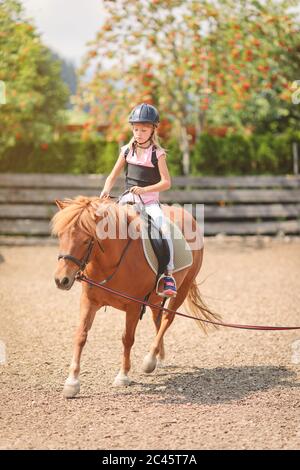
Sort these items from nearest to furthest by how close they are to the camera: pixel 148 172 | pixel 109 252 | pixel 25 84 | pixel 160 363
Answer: pixel 109 252 → pixel 148 172 → pixel 160 363 → pixel 25 84

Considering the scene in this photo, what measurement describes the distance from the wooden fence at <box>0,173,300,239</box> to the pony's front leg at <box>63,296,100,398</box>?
433 inches

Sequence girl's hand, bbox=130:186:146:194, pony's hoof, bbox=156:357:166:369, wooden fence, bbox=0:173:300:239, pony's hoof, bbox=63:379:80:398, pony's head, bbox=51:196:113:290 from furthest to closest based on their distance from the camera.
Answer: wooden fence, bbox=0:173:300:239
pony's hoof, bbox=156:357:166:369
girl's hand, bbox=130:186:146:194
pony's hoof, bbox=63:379:80:398
pony's head, bbox=51:196:113:290

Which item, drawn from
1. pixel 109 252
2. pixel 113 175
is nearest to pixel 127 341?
pixel 109 252

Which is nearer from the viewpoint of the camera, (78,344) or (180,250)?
(78,344)

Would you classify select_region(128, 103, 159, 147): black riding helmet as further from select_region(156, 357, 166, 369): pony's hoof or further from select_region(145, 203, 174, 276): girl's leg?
select_region(156, 357, 166, 369): pony's hoof

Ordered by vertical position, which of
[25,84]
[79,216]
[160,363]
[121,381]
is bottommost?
[160,363]

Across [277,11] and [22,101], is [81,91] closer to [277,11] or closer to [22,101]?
[22,101]

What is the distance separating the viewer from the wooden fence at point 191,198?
655 inches

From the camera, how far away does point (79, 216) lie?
5285 mm

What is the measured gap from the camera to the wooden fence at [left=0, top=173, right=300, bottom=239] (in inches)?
655

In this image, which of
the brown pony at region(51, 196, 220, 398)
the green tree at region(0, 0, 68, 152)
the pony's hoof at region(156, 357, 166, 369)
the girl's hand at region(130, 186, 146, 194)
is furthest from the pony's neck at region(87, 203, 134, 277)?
the green tree at region(0, 0, 68, 152)

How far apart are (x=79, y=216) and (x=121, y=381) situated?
156 cm

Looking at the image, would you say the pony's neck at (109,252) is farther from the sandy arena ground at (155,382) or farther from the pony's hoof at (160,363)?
the pony's hoof at (160,363)

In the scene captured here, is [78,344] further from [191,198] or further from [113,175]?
[191,198]
